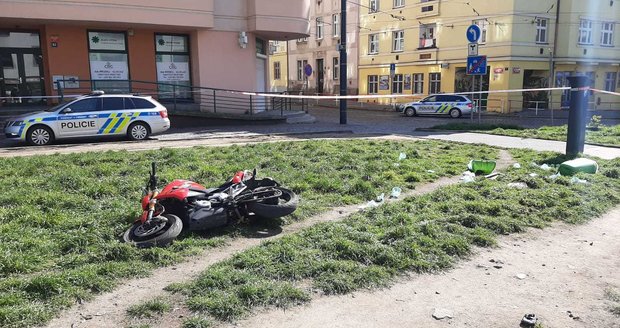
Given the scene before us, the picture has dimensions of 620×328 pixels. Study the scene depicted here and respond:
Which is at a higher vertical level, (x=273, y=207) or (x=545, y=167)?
(x=273, y=207)

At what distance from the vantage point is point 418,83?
40.5 m

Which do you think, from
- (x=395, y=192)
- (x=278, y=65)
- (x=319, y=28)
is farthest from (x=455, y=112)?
(x=278, y=65)

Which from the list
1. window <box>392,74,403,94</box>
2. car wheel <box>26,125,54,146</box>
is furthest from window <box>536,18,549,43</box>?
car wheel <box>26,125,54,146</box>

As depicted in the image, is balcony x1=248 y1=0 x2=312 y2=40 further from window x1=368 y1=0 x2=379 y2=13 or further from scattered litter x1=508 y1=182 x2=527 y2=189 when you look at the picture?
window x1=368 y1=0 x2=379 y2=13

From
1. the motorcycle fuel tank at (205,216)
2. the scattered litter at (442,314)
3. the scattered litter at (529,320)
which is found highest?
the motorcycle fuel tank at (205,216)

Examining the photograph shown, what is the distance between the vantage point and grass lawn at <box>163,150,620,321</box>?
425cm

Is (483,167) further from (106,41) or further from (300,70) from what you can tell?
(300,70)

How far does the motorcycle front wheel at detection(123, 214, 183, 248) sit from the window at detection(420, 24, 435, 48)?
1427 inches

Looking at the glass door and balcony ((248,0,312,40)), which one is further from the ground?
balcony ((248,0,312,40))

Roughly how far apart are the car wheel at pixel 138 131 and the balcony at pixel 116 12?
5755mm

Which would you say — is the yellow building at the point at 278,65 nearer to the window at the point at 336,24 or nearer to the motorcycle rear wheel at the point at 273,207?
the window at the point at 336,24

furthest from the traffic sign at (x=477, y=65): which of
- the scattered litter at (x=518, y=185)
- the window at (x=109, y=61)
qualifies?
the window at (x=109, y=61)

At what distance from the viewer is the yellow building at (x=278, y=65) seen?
182 ft

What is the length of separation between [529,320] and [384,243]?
1859 millimetres
